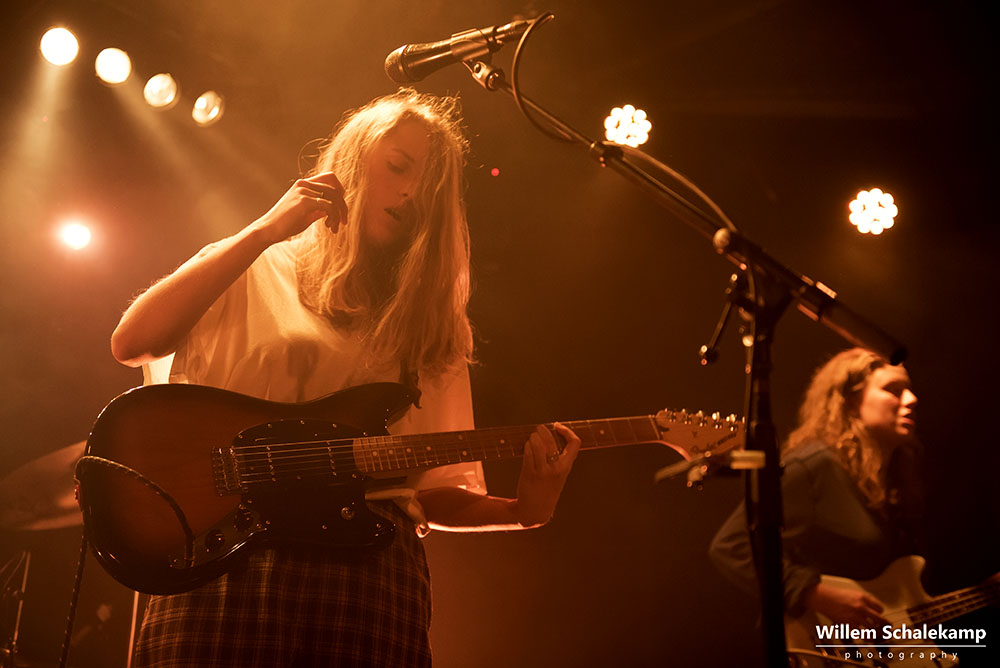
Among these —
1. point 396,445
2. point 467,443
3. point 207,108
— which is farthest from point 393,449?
point 207,108

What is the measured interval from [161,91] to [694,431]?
3189mm

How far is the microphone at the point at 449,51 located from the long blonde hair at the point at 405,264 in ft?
2.00

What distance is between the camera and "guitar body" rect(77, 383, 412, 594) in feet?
5.61

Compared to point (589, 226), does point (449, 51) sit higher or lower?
lower

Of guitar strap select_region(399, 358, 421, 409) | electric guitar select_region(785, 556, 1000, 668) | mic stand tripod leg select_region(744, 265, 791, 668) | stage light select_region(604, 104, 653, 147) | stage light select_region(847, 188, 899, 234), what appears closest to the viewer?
mic stand tripod leg select_region(744, 265, 791, 668)

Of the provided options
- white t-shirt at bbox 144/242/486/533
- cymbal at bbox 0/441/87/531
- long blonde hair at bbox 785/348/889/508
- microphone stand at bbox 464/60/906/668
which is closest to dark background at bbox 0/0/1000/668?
cymbal at bbox 0/441/87/531

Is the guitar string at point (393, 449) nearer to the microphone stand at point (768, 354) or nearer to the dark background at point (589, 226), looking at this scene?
the microphone stand at point (768, 354)

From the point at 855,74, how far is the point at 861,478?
2.40 metres

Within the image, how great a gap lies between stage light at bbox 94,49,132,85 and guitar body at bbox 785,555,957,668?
13.3ft

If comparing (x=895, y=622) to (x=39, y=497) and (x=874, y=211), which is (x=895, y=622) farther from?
(x=39, y=497)

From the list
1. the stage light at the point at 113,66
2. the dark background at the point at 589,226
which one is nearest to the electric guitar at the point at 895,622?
the dark background at the point at 589,226

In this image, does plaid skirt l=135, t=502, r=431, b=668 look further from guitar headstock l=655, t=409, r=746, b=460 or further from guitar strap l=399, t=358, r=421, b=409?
guitar headstock l=655, t=409, r=746, b=460

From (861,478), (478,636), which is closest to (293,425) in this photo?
(478,636)

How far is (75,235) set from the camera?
3.84 metres
